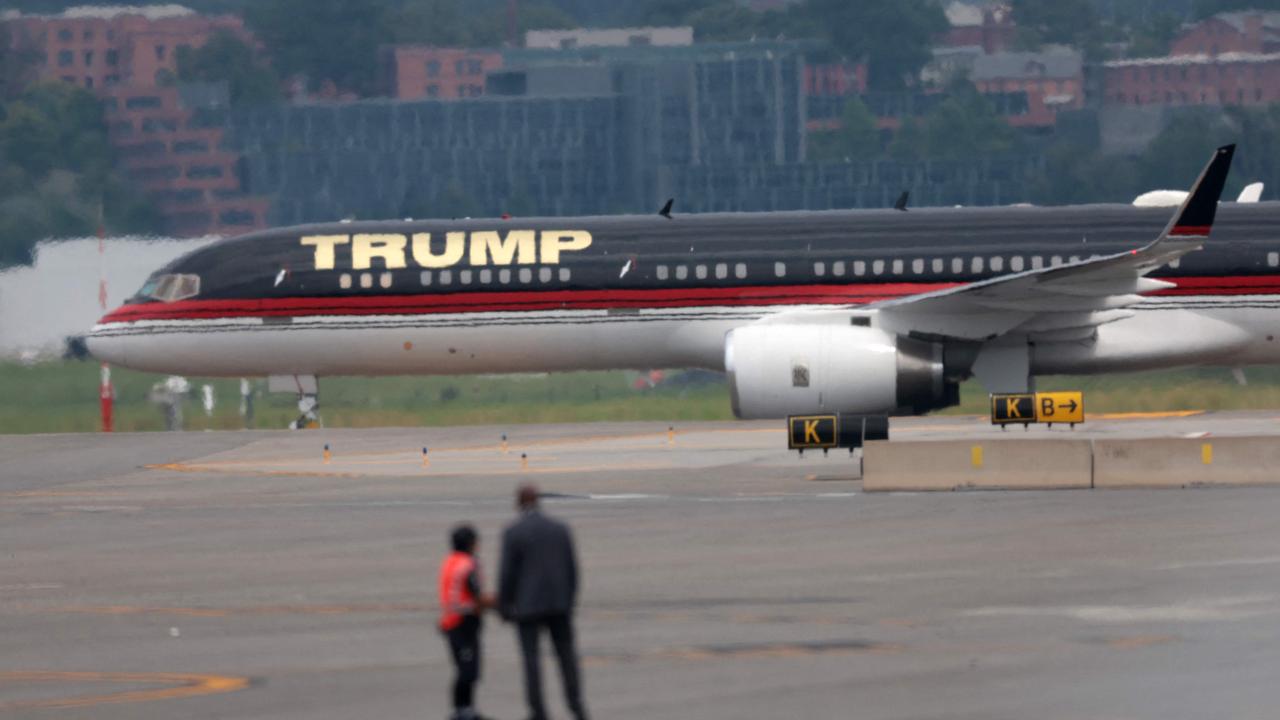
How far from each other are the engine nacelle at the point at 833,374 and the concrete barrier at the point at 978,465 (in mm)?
5529

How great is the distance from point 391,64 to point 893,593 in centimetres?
13970

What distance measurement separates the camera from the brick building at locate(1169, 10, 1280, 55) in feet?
495

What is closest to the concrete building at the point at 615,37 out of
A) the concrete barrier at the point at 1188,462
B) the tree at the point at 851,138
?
the tree at the point at 851,138

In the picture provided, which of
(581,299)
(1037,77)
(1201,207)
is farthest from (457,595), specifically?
(1037,77)

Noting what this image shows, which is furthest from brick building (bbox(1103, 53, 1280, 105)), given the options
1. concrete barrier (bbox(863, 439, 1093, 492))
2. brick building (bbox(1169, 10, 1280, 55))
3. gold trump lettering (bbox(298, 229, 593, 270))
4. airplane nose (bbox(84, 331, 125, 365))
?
concrete barrier (bbox(863, 439, 1093, 492))

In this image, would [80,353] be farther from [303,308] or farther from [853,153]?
[853,153]

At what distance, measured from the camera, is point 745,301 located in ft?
125

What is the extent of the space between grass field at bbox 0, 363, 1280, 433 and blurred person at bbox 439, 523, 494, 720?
28.2 meters

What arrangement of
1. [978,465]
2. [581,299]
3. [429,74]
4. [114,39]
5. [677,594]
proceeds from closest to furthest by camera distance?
[677,594] → [978,465] → [581,299] → [114,39] → [429,74]

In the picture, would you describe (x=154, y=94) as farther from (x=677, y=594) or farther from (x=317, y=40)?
(x=677, y=594)

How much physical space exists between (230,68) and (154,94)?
5604 millimetres

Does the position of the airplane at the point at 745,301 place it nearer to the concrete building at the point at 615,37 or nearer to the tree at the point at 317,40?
the tree at the point at 317,40

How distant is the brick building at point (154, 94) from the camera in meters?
131

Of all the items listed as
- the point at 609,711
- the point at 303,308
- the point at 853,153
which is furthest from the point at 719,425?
the point at 853,153
